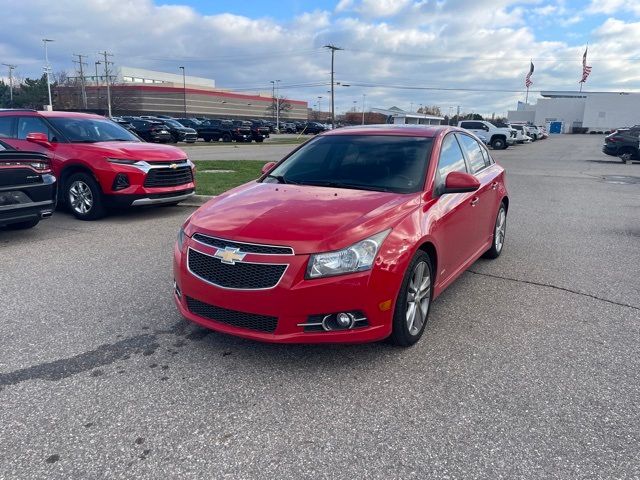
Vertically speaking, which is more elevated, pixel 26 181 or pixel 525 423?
pixel 26 181

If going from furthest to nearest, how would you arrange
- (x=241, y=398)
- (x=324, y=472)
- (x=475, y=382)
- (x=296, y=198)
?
(x=296, y=198) < (x=475, y=382) < (x=241, y=398) < (x=324, y=472)

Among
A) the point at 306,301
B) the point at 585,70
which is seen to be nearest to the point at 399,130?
the point at 306,301

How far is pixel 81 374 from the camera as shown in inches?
132

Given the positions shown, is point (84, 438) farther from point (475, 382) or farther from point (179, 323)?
point (475, 382)

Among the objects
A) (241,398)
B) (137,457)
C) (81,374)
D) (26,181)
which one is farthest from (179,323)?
(26,181)

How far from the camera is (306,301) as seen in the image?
3.19m

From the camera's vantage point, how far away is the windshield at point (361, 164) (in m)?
4.31

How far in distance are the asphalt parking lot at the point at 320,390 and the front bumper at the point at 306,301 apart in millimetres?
275

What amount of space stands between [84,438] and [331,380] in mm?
1470

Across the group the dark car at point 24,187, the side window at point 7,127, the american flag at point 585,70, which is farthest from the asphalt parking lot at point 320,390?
the american flag at point 585,70

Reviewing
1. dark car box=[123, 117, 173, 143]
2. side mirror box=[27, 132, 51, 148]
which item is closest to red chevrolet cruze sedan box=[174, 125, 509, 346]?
side mirror box=[27, 132, 51, 148]

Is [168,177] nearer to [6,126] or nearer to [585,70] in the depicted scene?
[6,126]

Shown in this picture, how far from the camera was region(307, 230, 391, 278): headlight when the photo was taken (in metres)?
3.21

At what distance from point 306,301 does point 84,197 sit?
6401mm
